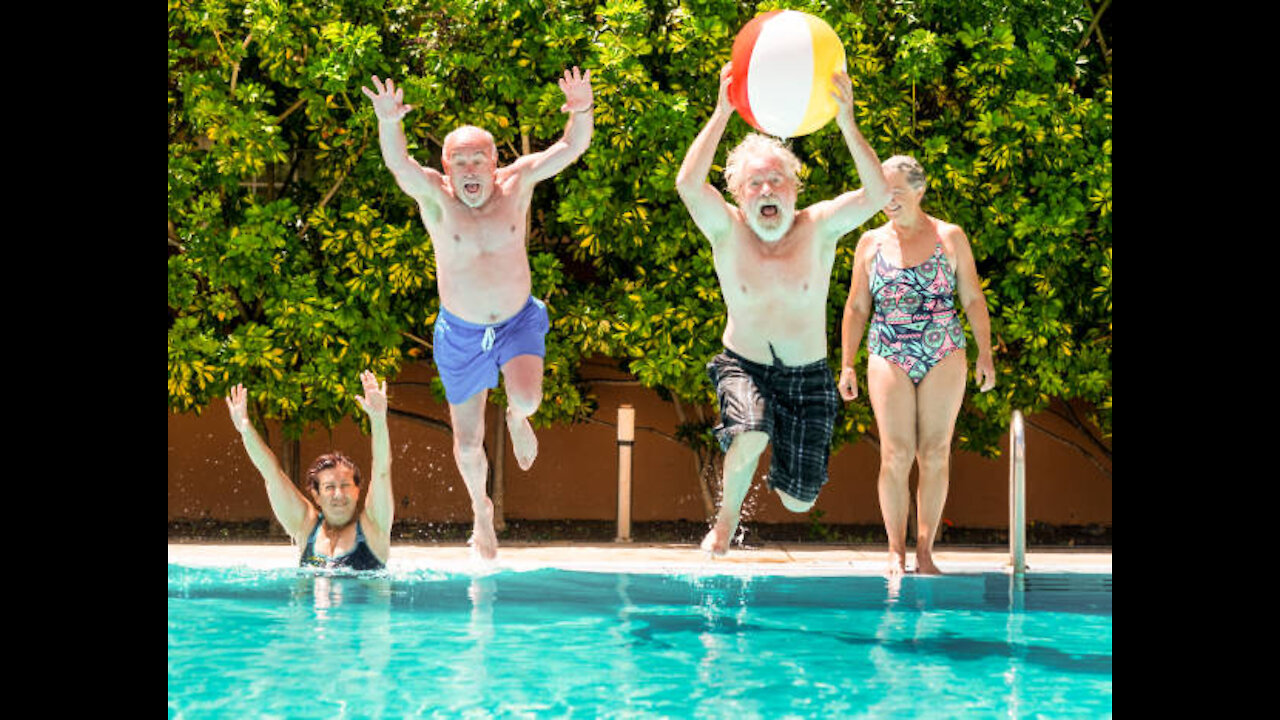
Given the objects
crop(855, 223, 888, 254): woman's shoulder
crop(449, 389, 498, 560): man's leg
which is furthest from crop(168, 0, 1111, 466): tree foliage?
crop(449, 389, 498, 560): man's leg

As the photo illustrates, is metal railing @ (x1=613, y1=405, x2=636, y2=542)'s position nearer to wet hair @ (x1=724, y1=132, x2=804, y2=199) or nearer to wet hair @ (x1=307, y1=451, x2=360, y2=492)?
wet hair @ (x1=307, y1=451, x2=360, y2=492)

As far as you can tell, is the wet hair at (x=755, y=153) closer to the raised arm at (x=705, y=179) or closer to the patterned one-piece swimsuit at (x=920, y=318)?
the raised arm at (x=705, y=179)

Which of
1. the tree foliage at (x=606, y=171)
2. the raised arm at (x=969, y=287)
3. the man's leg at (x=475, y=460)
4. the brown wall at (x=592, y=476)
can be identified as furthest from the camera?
the brown wall at (x=592, y=476)

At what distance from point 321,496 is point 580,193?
3478 millimetres

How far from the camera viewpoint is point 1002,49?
1046 cm

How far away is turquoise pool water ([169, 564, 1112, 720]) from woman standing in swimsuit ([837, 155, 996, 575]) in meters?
0.47

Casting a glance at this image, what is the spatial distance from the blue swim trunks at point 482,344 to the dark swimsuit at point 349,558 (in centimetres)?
90

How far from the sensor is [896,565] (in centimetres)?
831

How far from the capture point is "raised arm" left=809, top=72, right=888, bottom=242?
7.01 meters

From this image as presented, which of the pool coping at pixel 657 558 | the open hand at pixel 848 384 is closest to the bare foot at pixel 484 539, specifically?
the pool coping at pixel 657 558

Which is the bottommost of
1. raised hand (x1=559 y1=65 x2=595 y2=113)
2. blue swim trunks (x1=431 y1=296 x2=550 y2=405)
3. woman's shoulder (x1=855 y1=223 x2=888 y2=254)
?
blue swim trunks (x1=431 y1=296 x2=550 y2=405)

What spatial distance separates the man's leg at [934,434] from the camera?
8.35 meters

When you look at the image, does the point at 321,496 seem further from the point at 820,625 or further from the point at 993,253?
the point at 993,253

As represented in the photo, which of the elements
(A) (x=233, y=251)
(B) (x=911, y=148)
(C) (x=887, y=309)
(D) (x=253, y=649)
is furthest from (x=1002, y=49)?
(D) (x=253, y=649)
